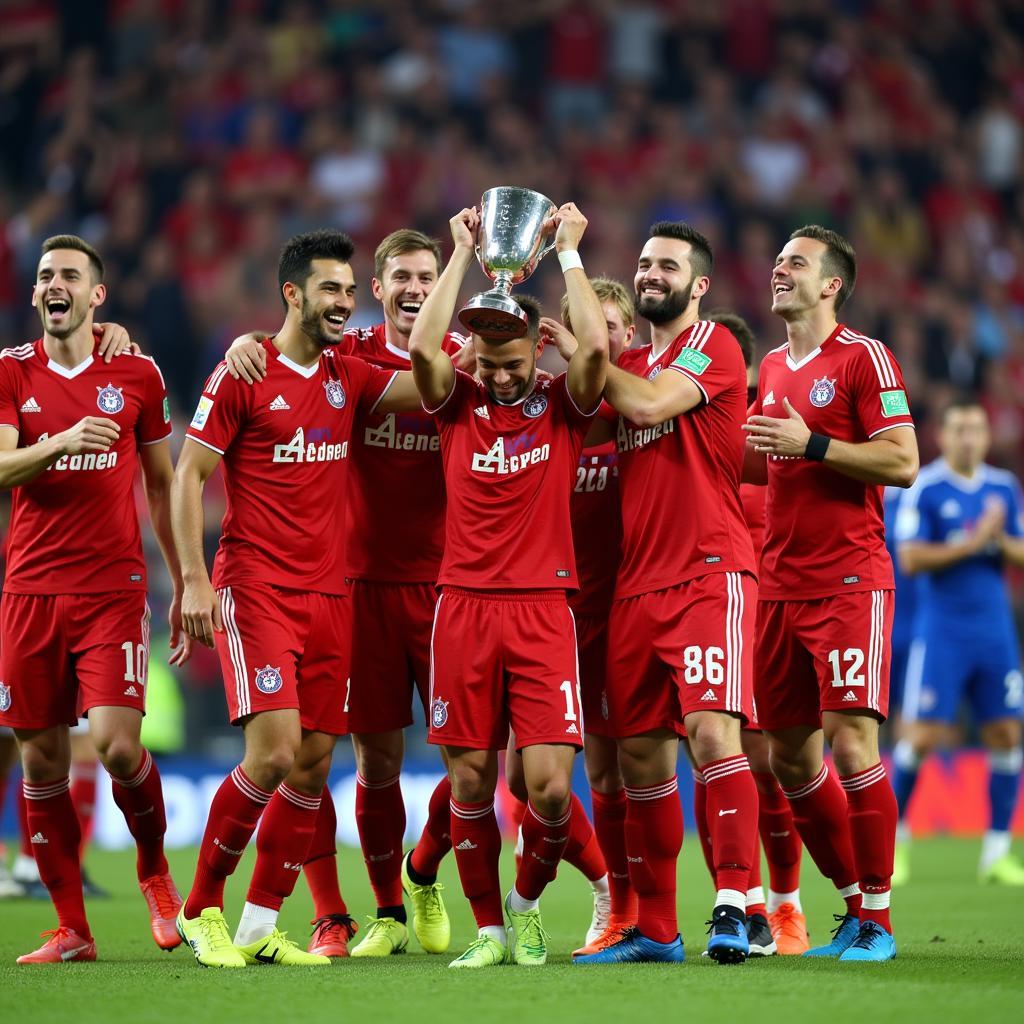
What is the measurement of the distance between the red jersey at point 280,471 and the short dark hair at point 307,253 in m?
0.31

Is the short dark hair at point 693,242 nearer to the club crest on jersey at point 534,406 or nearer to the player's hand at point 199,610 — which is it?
the club crest on jersey at point 534,406

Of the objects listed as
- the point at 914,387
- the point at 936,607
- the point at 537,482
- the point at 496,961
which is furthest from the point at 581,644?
the point at 914,387

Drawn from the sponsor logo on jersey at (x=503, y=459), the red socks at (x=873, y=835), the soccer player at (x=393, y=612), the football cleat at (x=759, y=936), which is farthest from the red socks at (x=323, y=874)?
the red socks at (x=873, y=835)

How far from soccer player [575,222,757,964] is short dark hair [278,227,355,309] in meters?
1.19

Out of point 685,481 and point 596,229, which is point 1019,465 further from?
point 685,481

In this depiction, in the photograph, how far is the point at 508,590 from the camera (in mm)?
6242

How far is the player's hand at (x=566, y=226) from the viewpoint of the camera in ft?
21.0

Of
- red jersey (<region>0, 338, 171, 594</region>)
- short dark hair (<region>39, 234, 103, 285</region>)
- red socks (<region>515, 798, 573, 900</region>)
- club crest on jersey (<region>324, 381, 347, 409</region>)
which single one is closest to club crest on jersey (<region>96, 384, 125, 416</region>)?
red jersey (<region>0, 338, 171, 594</region>)

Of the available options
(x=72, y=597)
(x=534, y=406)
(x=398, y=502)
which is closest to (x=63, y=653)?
(x=72, y=597)

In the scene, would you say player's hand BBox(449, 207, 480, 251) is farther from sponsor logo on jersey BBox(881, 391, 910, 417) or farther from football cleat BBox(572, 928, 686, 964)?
football cleat BBox(572, 928, 686, 964)

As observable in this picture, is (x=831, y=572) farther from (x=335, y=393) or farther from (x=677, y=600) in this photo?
(x=335, y=393)

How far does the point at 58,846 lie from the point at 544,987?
2232 millimetres

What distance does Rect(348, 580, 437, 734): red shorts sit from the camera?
7.07 m

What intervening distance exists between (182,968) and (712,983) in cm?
194
